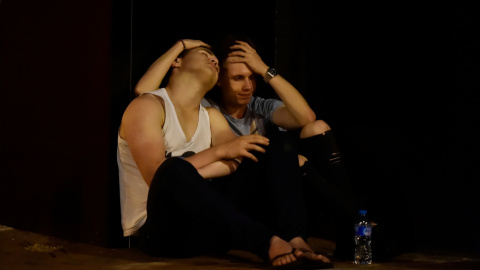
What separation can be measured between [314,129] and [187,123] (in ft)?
2.54

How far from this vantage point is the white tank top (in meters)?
3.57

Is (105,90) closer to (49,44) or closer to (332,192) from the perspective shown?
(49,44)

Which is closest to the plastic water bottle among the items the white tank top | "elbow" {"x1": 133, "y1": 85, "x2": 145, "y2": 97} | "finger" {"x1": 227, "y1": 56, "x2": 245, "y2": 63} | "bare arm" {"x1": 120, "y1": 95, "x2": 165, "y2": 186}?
the white tank top

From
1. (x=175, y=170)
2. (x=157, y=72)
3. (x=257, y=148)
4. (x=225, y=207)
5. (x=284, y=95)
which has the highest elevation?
(x=157, y=72)

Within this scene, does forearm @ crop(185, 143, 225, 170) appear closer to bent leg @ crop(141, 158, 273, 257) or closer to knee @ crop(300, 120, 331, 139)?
bent leg @ crop(141, 158, 273, 257)

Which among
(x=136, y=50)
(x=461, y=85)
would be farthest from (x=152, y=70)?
(x=461, y=85)

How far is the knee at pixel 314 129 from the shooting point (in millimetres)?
3988

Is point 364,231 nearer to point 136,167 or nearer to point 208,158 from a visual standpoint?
point 208,158

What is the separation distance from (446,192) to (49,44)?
9.34ft

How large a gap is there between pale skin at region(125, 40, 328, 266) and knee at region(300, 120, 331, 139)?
0.49 meters

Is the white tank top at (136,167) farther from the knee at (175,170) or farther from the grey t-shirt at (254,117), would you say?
the grey t-shirt at (254,117)

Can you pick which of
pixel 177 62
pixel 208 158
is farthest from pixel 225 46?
pixel 208 158

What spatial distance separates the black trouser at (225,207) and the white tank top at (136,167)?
0.35ft

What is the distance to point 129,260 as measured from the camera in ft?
11.4
